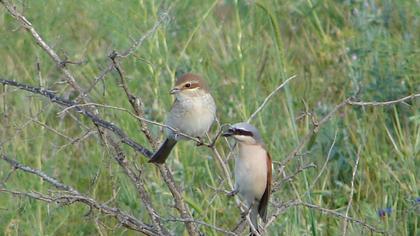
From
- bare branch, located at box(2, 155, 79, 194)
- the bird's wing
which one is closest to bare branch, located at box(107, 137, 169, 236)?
bare branch, located at box(2, 155, 79, 194)

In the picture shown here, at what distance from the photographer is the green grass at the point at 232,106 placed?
5234 millimetres

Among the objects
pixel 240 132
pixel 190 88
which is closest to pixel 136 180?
pixel 240 132

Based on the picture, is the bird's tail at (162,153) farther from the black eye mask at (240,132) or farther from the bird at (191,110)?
the black eye mask at (240,132)

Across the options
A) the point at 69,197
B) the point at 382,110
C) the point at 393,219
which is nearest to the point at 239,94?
the point at 382,110

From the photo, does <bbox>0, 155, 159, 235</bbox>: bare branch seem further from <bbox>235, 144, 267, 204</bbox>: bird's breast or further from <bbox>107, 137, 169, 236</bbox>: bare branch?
<bbox>235, 144, 267, 204</bbox>: bird's breast

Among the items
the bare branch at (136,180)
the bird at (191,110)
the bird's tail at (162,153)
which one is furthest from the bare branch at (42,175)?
the bird at (191,110)

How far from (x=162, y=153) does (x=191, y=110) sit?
327mm

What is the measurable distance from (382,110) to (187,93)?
170cm

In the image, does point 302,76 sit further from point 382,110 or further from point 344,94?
point 382,110

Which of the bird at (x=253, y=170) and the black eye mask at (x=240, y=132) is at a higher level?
the black eye mask at (x=240, y=132)

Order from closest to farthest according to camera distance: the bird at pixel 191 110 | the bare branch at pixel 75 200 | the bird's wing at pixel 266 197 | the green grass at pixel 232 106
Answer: the bare branch at pixel 75 200
the bird's wing at pixel 266 197
the bird at pixel 191 110
the green grass at pixel 232 106

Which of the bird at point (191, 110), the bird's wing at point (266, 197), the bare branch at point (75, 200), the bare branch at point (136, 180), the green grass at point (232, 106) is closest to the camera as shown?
the bare branch at point (75, 200)

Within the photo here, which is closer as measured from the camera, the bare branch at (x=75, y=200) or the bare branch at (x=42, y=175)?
the bare branch at (x=75, y=200)

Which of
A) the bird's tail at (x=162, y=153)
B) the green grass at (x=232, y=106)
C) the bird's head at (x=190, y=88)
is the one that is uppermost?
the bird's head at (x=190, y=88)
